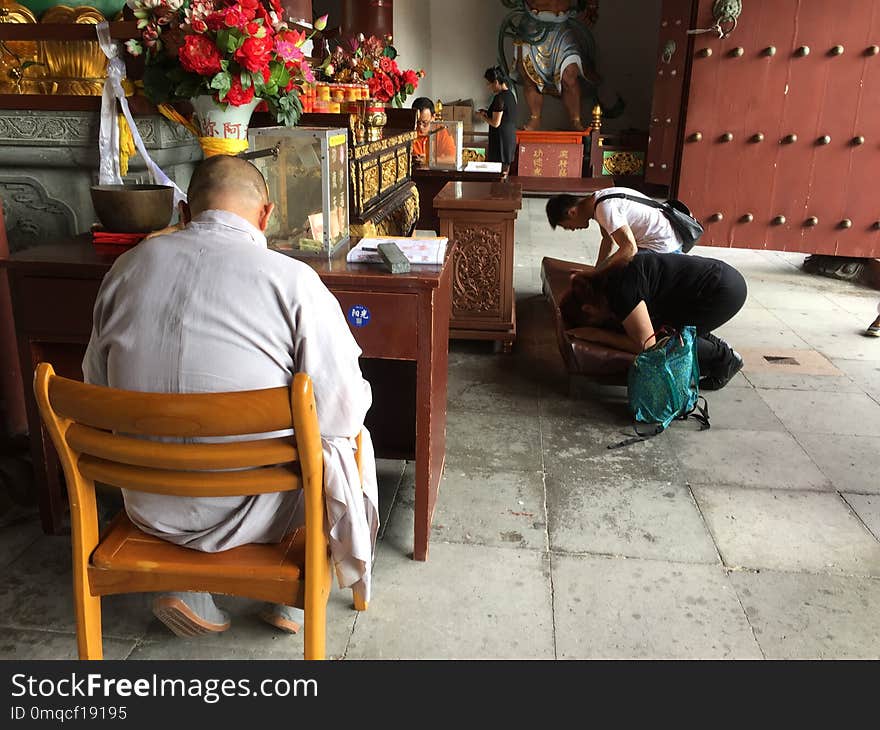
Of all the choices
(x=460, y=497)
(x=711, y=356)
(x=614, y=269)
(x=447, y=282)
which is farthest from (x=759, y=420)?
(x=447, y=282)

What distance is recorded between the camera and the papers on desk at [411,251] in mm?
2061

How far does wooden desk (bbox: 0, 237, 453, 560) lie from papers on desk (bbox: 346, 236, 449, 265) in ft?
0.11

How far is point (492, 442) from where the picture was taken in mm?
3082

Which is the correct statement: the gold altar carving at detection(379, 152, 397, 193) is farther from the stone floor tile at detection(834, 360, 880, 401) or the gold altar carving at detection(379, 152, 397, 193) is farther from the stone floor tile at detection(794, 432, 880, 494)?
the stone floor tile at detection(834, 360, 880, 401)

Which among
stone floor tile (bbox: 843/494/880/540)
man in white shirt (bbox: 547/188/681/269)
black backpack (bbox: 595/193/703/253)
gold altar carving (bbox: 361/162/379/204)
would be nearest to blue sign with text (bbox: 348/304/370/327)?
gold altar carving (bbox: 361/162/379/204)

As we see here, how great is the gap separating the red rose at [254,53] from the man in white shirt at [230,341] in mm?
647

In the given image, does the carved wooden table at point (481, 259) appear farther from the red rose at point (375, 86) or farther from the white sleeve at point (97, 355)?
the white sleeve at point (97, 355)

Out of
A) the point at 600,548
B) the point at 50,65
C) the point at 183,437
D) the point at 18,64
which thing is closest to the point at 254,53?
the point at 50,65

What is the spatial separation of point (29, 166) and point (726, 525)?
263 cm

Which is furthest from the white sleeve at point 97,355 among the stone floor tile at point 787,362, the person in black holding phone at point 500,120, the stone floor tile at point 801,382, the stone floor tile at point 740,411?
the person in black holding phone at point 500,120

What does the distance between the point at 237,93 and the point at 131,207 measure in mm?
448

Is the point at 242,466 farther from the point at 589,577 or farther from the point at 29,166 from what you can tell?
the point at 29,166

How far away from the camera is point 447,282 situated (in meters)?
2.34

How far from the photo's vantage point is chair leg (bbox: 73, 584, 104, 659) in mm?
1447
